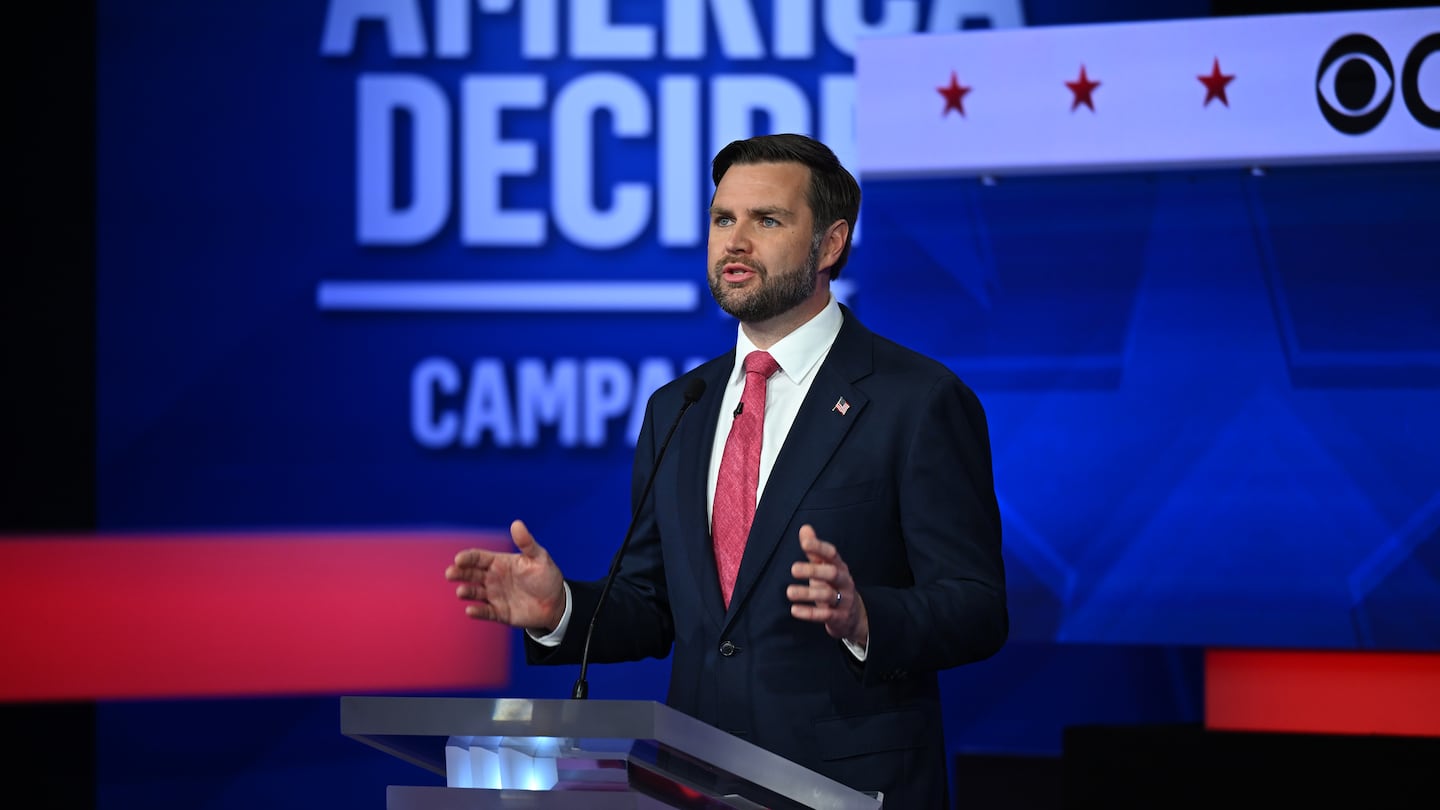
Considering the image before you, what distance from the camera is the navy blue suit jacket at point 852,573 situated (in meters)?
1.96

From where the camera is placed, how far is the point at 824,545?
1552 mm

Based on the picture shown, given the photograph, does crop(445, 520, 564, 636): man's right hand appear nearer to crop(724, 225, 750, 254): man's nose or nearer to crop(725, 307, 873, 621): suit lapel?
crop(725, 307, 873, 621): suit lapel

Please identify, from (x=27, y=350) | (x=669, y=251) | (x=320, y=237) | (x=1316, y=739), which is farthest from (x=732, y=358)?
(x=27, y=350)

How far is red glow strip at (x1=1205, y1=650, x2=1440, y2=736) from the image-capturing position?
3451 millimetres

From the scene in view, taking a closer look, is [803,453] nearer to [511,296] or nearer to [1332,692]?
[1332,692]

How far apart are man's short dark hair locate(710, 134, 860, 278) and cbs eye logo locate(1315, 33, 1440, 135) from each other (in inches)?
64.6

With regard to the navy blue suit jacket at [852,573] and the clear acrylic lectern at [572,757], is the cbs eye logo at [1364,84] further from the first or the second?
the clear acrylic lectern at [572,757]

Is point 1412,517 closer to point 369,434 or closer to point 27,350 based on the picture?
point 369,434

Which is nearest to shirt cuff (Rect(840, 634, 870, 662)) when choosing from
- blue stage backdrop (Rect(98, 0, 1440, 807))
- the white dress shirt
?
the white dress shirt

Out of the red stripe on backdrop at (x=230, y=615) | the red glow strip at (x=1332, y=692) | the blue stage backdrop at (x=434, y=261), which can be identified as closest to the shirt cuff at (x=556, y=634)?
the red glow strip at (x=1332, y=692)

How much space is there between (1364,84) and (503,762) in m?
2.71

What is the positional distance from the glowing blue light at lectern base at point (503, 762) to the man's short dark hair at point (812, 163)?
984mm

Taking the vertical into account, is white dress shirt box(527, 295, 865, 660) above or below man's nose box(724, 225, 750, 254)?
below

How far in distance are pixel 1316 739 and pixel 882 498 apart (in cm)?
178
